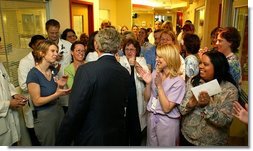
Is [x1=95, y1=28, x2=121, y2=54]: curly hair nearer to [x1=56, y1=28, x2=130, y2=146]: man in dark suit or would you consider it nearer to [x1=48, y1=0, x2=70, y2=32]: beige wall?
[x1=56, y1=28, x2=130, y2=146]: man in dark suit

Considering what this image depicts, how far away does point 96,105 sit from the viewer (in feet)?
3.82

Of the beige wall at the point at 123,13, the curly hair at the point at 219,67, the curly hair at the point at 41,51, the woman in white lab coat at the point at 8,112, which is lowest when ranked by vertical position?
the woman in white lab coat at the point at 8,112

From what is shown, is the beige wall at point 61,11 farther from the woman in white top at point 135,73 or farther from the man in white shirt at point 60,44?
the woman in white top at point 135,73

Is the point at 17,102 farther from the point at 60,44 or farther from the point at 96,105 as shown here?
the point at 60,44

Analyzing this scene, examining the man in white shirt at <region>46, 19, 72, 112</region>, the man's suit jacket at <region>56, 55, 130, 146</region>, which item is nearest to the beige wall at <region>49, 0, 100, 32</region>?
the man in white shirt at <region>46, 19, 72, 112</region>

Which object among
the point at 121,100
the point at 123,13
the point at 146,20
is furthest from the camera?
the point at 146,20

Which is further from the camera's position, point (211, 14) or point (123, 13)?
point (123, 13)

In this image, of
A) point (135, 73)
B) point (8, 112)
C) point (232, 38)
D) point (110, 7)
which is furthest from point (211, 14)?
point (8, 112)

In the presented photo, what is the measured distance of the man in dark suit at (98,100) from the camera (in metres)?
1.12

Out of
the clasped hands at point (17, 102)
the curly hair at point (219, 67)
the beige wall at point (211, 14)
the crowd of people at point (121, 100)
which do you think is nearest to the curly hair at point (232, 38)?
the crowd of people at point (121, 100)

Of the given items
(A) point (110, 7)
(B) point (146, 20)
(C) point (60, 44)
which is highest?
Answer: (B) point (146, 20)

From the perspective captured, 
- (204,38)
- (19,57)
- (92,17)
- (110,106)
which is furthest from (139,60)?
(204,38)

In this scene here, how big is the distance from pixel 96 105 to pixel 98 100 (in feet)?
0.10

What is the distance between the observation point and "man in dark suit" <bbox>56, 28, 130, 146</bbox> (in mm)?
1122
